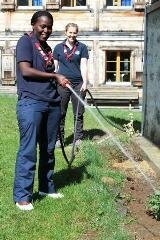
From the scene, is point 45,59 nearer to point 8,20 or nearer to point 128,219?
point 128,219

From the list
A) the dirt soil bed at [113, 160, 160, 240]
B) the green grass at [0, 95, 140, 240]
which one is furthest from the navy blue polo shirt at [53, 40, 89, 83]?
the dirt soil bed at [113, 160, 160, 240]

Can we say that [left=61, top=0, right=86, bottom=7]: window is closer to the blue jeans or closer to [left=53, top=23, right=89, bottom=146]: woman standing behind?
[left=53, top=23, right=89, bottom=146]: woman standing behind

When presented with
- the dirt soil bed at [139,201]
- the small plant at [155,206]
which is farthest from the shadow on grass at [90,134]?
the small plant at [155,206]

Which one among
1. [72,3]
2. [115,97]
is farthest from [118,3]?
[115,97]

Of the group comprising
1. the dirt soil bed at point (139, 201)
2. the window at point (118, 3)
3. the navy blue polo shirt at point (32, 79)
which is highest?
the window at point (118, 3)

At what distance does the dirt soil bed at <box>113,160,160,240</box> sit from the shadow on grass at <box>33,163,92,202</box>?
1.71 ft

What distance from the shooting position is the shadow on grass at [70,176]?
674 cm

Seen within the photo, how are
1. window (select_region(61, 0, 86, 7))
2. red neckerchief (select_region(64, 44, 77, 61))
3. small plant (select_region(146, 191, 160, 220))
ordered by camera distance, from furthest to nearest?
window (select_region(61, 0, 86, 7))
red neckerchief (select_region(64, 44, 77, 61))
small plant (select_region(146, 191, 160, 220))

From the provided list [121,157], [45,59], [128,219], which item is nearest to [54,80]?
[45,59]

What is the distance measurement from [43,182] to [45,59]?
1.33 meters

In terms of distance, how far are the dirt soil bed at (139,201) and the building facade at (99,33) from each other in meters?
15.3

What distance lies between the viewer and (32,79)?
560 centimetres

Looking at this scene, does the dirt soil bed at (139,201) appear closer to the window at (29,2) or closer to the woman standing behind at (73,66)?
the woman standing behind at (73,66)

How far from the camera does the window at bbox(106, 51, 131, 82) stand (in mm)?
23438
